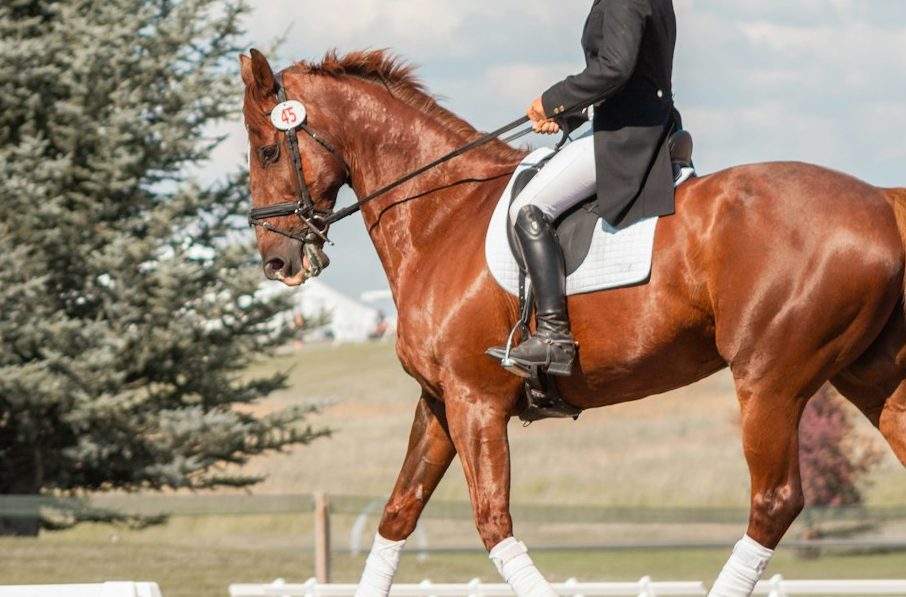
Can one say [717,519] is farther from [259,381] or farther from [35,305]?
[35,305]

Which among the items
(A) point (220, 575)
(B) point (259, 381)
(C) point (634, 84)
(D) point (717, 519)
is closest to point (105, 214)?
(B) point (259, 381)

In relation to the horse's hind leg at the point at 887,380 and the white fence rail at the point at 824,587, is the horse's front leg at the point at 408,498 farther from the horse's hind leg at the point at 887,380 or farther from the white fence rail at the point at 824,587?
the white fence rail at the point at 824,587

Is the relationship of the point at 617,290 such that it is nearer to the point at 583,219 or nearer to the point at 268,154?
the point at 583,219

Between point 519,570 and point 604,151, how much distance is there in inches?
74.4

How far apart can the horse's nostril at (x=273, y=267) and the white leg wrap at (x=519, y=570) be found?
1.75m

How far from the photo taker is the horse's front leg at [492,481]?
5820 millimetres

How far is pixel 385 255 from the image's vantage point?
6.67 meters

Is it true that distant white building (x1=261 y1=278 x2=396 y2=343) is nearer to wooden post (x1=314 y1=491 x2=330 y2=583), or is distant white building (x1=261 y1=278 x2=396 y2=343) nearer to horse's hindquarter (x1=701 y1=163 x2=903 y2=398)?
wooden post (x1=314 y1=491 x2=330 y2=583)

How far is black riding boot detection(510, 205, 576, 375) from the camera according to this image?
5730mm

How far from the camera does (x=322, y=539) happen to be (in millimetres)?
11695

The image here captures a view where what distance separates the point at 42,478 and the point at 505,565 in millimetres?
12111

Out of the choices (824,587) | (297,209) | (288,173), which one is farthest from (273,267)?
(824,587)

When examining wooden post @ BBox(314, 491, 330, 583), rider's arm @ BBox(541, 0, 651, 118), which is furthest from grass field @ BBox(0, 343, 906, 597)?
rider's arm @ BBox(541, 0, 651, 118)

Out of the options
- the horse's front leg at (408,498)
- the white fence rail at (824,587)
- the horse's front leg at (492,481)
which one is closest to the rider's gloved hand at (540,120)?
the horse's front leg at (492,481)
